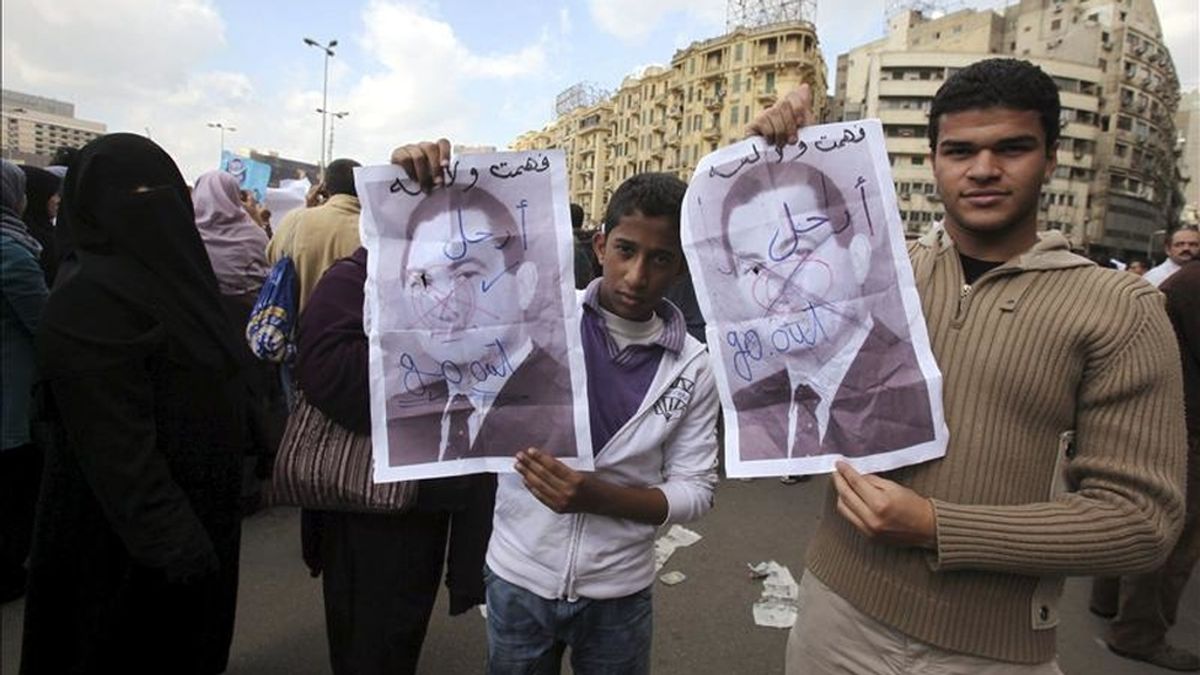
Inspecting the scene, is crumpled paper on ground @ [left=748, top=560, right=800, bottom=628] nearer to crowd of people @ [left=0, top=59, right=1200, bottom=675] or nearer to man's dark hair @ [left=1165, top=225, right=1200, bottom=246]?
crowd of people @ [left=0, top=59, right=1200, bottom=675]

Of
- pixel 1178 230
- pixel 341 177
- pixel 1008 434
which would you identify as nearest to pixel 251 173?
pixel 341 177

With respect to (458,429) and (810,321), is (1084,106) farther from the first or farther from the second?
(458,429)

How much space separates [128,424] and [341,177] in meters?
2.16

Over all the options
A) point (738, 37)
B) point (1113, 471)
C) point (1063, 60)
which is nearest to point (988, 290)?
point (1113, 471)

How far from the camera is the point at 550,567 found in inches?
58.8

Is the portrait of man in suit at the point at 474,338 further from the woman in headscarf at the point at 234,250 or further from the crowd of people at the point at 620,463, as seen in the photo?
the woman in headscarf at the point at 234,250

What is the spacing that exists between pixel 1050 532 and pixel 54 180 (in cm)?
525

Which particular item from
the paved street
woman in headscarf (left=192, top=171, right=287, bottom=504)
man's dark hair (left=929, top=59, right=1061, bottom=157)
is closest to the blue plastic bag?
woman in headscarf (left=192, top=171, right=287, bottom=504)

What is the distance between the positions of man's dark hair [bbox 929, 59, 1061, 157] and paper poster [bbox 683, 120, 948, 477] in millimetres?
143

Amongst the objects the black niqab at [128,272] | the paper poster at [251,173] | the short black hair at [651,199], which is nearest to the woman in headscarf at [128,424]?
the black niqab at [128,272]

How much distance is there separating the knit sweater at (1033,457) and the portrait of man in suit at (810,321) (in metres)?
0.11

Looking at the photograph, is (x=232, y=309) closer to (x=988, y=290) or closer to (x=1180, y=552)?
(x=988, y=290)

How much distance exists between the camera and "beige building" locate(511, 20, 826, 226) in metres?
53.9

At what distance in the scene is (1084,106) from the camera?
53406 mm
